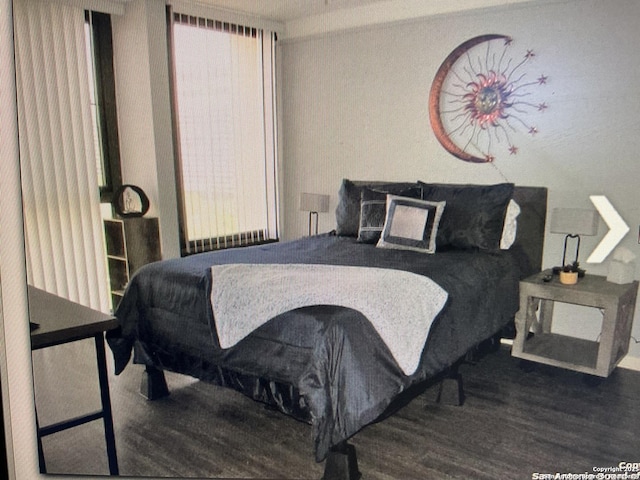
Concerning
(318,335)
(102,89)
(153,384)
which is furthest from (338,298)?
(102,89)

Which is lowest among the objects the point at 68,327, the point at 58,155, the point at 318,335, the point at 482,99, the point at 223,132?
the point at 318,335

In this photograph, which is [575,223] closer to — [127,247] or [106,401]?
[106,401]

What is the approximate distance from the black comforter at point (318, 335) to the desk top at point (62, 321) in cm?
54

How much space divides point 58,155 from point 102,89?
0.85 metres

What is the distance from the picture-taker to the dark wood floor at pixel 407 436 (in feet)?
5.64

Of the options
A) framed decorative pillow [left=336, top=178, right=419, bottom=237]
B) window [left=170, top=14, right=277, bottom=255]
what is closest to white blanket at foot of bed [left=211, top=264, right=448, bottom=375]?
framed decorative pillow [left=336, top=178, right=419, bottom=237]

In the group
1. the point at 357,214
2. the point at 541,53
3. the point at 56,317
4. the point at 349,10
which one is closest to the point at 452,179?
the point at 357,214

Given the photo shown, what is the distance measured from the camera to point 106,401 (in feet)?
5.26

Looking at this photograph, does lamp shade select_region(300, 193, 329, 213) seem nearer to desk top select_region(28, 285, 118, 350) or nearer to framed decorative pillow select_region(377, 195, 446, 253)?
framed decorative pillow select_region(377, 195, 446, 253)

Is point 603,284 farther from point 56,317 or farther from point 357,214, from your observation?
point 56,317

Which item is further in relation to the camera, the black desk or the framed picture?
the framed picture

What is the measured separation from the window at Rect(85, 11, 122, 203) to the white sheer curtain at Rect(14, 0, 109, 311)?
0.14m

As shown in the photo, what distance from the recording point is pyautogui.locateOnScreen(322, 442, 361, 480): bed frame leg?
165 centimetres

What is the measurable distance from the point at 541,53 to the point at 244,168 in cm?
221
